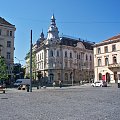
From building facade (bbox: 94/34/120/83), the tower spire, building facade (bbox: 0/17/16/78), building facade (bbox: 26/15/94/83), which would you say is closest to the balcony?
building facade (bbox: 94/34/120/83)

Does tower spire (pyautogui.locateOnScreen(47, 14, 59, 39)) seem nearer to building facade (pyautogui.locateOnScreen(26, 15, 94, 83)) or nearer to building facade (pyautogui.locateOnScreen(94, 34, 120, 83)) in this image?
building facade (pyautogui.locateOnScreen(26, 15, 94, 83))

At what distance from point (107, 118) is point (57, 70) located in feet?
270

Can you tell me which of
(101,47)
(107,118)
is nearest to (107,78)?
(101,47)

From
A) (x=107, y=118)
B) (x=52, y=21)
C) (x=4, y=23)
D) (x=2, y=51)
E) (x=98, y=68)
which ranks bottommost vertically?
(x=107, y=118)

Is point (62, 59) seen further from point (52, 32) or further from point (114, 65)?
point (114, 65)

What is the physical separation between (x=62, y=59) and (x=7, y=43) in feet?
101

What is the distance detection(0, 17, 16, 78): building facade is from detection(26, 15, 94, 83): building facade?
84.6 ft

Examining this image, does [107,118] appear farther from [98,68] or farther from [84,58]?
[84,58]

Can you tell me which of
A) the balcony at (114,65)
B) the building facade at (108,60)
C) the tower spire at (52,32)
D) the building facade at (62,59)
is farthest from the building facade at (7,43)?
the tower spire at (52,32)

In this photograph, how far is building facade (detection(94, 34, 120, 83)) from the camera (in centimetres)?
6694

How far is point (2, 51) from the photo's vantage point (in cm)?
6681

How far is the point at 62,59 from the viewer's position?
94125 mm

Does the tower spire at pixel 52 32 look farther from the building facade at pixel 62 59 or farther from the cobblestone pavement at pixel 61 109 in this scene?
the cobblestone pavement at pixel 61 109

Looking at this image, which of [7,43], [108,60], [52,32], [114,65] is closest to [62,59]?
[52,32]
